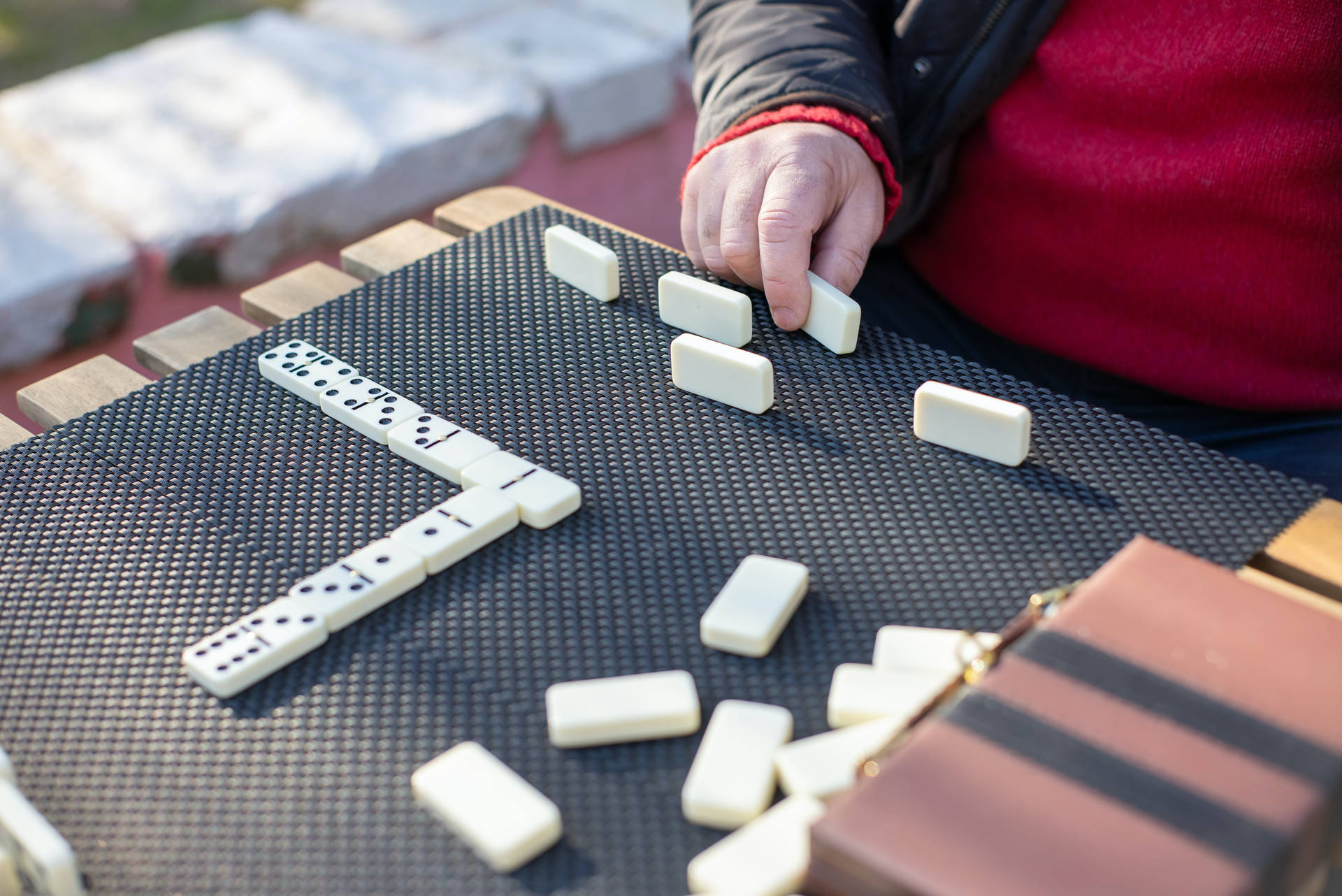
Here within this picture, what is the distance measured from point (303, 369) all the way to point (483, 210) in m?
0.41

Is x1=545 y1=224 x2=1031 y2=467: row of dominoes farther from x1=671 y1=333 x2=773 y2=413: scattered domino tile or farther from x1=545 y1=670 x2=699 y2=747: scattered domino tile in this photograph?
x1=545 y1=670 x2=699 y2=747: scattered domino tile

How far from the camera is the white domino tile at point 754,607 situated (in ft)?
2.23

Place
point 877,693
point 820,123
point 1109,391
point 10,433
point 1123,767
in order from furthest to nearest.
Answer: point 1109,391
point 820,123
point 10,433
point 877,693
point 1123,767

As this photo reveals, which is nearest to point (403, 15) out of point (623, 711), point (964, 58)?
point (964, 58)

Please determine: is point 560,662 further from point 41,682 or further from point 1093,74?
point 1093,74

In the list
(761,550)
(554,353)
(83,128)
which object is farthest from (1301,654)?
(83,128)

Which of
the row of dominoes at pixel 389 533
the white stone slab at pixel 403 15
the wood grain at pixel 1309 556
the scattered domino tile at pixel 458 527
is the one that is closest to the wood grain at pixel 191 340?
the row of dominoes at pixel 389 533

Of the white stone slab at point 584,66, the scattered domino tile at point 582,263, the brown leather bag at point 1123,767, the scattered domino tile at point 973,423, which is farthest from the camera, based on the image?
the white stone slab at point 584,66

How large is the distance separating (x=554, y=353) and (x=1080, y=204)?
1.80 ft

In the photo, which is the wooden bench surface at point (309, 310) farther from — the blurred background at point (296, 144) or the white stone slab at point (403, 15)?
the white stone slab at point (403, 15)

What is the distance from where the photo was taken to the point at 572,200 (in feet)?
7.75

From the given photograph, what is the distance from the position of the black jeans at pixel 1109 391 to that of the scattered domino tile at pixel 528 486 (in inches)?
22.0

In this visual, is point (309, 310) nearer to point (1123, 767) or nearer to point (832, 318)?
point (832, 318)

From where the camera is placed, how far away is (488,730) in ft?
2.10
